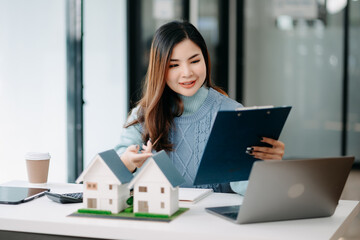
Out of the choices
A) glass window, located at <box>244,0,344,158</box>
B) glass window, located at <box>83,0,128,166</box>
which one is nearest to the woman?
glass window, located at <box>83,0,128,166</box>

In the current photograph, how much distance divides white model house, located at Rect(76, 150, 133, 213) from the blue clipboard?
0.25m

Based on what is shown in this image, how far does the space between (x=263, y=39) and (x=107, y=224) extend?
4446 mm

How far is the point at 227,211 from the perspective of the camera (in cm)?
165

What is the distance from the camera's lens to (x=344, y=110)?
→ 550 cm

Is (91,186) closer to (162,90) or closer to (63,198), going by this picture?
(63,198)

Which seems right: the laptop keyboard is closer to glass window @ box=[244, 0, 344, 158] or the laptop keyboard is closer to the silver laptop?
the silver laptop

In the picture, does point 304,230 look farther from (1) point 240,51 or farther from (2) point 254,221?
(1) point 240,51

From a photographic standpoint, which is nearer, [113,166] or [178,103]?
[113,166]

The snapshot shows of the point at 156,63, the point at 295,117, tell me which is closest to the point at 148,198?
the point at 156,63

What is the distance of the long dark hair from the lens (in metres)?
2.07

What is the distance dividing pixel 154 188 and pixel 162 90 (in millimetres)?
625

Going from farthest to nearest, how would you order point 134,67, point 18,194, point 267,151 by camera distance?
point 134,67
point 18,194
point 267,151

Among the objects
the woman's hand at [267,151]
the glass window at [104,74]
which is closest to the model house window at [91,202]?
the woman's hand at [267,151]

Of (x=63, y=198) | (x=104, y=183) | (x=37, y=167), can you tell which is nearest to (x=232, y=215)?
(x=104, y=183)
